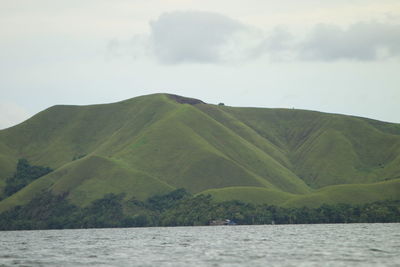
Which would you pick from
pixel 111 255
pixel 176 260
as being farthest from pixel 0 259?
pixel 176 260

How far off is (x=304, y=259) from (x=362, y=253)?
41.5 feet

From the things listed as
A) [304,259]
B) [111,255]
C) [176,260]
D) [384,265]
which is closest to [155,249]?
[111,255]

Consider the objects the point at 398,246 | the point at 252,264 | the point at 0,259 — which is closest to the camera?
the point at 252,264

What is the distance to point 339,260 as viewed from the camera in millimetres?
91500

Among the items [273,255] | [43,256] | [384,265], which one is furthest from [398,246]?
[43,256]

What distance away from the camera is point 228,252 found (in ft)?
368

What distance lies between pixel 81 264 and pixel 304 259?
95.8 ft

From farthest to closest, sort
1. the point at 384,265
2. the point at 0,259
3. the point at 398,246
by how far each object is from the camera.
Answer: the point at 398,246, the point at 0,259, the point at 384,265

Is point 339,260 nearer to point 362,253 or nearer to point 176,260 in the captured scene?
point 362,253

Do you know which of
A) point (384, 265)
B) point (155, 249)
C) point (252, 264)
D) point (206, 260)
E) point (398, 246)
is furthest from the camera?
point (155, 249)

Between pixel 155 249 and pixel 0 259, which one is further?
pixel 155 249

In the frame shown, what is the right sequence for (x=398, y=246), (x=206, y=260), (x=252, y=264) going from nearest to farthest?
(x=252, y=264), (x=206, y=260), (x=398, y=246)

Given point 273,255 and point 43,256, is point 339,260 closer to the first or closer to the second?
point 273,255

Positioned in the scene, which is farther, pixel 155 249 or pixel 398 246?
pixel 155 249
